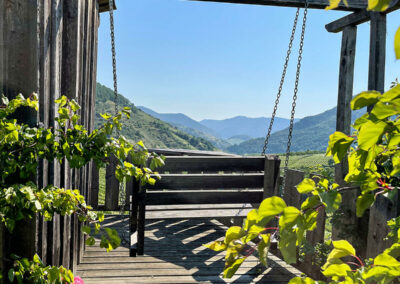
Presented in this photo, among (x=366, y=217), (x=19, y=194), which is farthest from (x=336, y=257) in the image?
(x=366, y=217)

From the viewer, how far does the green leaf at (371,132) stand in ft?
1.80

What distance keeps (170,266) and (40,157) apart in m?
2.17

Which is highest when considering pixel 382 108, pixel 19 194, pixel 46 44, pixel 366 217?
pixel 46 44

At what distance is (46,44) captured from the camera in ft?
6.00

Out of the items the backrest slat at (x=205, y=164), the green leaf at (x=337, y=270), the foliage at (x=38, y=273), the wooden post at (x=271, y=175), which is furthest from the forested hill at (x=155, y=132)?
the green leaf at (x=337, y=270)

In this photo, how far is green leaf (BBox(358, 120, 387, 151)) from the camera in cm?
55

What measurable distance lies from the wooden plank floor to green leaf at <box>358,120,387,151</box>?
2812mm

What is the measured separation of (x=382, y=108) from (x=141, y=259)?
3405mm

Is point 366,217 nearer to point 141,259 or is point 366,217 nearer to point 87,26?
point 141,259

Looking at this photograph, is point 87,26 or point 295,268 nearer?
point 87,26

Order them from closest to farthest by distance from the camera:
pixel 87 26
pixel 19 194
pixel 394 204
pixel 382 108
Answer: pixel 382 108 → pixel 19 194 → pixel 394 204 → pixel 87 26

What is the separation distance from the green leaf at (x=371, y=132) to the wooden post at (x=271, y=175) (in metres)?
3.24

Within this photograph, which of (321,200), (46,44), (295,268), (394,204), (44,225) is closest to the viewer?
(321,200)

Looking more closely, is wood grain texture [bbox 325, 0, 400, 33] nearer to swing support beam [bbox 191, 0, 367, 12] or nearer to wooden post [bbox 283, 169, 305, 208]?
swing support beam [bbox 191, 0, 367, 12]
